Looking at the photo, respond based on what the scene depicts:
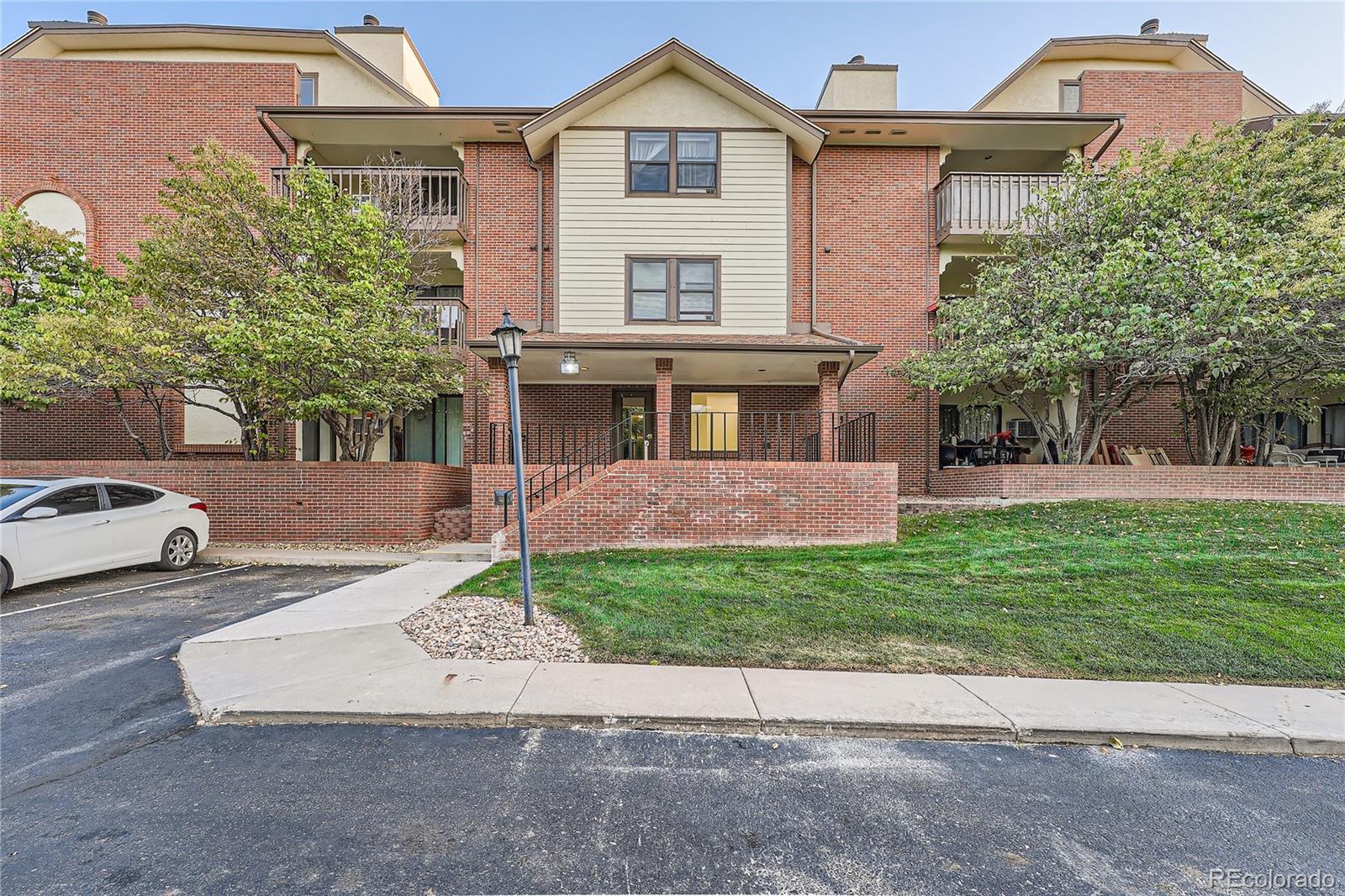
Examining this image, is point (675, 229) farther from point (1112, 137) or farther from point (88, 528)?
point (88, 528)

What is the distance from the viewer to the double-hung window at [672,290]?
1248 centimetres

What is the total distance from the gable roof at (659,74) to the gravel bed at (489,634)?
10640 millimetres

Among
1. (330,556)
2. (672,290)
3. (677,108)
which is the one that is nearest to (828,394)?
(672,290)

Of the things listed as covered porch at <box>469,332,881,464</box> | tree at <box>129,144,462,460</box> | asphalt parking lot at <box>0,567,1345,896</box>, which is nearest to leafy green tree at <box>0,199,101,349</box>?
tree at <box>129,144,462,460</box>

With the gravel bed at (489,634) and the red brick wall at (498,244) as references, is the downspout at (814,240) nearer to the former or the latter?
the red brick wall at (498,244)

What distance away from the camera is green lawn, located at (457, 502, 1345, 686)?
482cm

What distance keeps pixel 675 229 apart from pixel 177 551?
10831mm

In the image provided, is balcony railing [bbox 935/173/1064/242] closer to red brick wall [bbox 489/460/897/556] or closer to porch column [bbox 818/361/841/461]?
porch column [bbox 818/361/841/461]

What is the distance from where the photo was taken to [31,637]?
17.9 ft

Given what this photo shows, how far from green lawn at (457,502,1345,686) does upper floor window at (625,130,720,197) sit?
838 cm

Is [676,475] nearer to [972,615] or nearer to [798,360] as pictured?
[798,360]

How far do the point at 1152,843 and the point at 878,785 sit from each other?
1229mm

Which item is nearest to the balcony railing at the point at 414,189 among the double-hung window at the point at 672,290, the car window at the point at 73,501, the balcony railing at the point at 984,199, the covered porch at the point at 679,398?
the covered porch at the point at 679,398

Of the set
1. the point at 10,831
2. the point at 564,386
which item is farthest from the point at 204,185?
the point at 10,831
